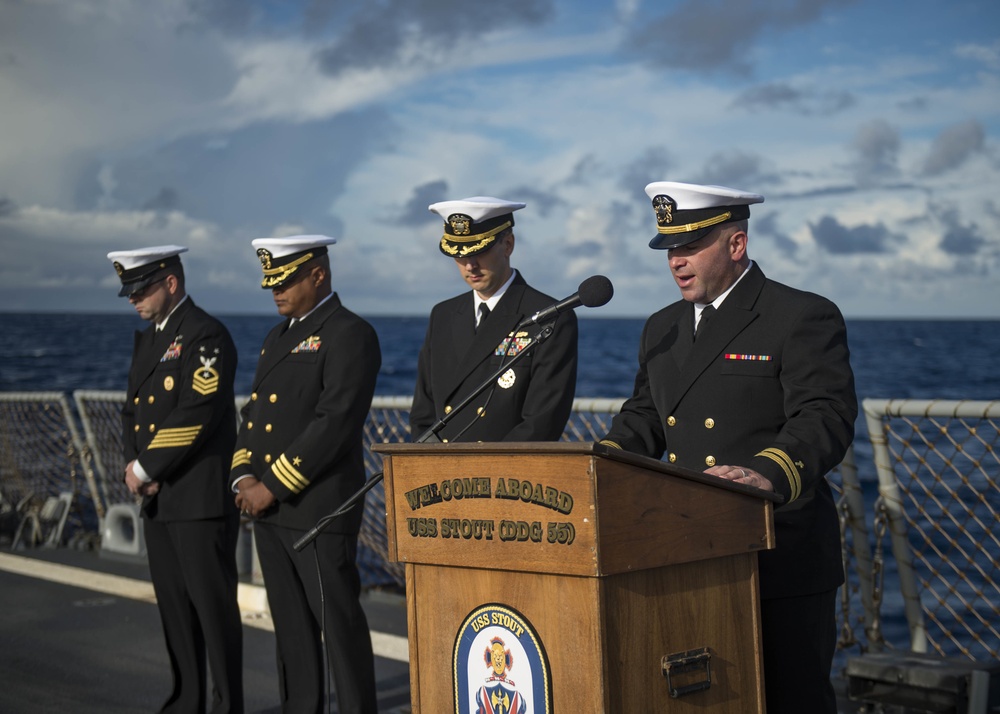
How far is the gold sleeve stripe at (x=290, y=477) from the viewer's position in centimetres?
441

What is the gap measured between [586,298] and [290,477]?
1768 mm

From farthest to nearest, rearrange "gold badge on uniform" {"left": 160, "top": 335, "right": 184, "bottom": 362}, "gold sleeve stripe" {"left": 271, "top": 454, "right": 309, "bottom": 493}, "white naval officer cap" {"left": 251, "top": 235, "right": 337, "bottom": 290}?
"gold badge on uniform" {"left": 160, "top": 335, "right": 184, "bottom": 362} < "white naval officer cap" {"left": 251, "top": 235, "right": 337, "bottom": 290} < "gold sleeve stripe" {"left": 271, "top": 454, "right": 309, "bottom": 493}

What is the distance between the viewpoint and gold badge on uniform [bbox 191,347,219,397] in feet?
16.3

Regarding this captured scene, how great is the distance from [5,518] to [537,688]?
26.1 feet

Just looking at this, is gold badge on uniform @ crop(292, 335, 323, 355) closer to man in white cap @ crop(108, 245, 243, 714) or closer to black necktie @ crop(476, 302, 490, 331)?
man in white cap @ crop(108, 245, 243, 714)

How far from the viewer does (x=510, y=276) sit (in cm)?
427

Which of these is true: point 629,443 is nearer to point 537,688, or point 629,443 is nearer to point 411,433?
point 537,688

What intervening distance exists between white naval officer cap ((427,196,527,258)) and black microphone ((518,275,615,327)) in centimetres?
101

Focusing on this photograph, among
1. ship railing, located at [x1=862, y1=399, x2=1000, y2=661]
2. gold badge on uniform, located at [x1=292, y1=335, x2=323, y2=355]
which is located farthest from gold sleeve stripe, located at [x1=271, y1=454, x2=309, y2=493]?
ship railing, located at [x1=862, y1=399, x2=1000, y2=661]

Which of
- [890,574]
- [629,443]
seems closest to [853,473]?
[629,443]

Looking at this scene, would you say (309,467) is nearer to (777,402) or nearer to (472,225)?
(472,225)

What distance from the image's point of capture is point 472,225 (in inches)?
161

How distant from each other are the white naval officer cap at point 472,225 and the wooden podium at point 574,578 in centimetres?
150

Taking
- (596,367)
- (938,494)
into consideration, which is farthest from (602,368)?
(938,494)
